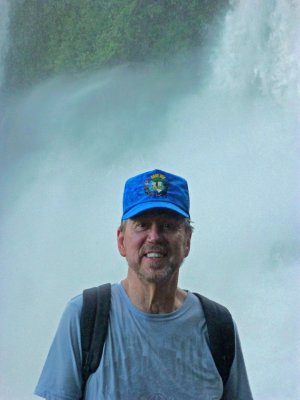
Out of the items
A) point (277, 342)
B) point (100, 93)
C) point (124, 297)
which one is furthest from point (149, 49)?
point (124, 297)

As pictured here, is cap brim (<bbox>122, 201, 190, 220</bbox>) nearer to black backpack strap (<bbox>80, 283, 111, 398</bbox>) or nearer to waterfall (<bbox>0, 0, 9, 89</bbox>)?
black backpack strap (<bbox>80, 283, 111, 398</bbox>)

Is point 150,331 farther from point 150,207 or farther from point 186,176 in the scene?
point 186,176

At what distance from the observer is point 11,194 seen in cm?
276

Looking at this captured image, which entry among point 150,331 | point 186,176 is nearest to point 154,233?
point 150,331

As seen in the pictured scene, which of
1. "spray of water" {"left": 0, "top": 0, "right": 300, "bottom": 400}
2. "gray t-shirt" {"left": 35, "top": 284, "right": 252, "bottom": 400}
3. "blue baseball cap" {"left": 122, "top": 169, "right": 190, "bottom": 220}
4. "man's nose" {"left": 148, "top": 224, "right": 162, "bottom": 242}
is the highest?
"spray of water" {"left": 0, "top": 0, "right": 300, "bottom": 400}

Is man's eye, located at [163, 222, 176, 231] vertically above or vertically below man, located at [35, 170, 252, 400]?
above

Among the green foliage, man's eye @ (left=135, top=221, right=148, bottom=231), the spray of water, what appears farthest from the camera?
the green foliage

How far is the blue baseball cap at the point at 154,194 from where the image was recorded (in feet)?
3.65

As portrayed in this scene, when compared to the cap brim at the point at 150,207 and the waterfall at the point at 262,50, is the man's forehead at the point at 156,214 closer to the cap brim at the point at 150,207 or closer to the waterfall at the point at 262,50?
the cap brim at the point at 150,207

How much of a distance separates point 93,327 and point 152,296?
0.13 m

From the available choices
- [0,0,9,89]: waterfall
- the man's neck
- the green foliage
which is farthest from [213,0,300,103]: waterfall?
the man's neck

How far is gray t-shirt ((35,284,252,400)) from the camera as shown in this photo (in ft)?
3.36

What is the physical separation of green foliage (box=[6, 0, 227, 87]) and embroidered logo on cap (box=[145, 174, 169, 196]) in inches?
71.1

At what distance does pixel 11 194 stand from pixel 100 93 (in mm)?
634
